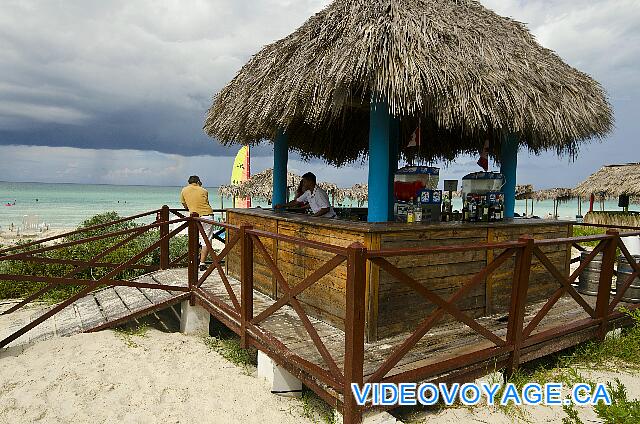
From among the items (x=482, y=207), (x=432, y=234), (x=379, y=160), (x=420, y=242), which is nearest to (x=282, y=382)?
(x=420, y=242)

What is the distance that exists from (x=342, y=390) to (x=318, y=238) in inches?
67.7

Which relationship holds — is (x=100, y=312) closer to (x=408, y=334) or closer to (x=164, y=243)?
(x=164, y=243)

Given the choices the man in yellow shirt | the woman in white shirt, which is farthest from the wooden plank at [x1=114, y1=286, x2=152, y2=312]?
the woman in white shirt

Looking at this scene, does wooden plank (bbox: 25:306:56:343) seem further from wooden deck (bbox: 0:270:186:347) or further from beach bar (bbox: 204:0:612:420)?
beach bar (bbox: 204:0:612:420)

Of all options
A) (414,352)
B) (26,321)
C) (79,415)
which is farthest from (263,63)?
(26,321)

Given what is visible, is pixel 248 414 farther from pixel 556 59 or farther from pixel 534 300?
pixel 556 59

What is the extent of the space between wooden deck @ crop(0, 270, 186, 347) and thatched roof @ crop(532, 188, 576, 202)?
2600cm

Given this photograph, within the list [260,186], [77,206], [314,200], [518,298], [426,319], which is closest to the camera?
[426,319]

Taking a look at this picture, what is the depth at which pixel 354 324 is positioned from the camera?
2.59m

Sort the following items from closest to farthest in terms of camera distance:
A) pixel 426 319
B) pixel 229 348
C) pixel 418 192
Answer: pixel 426 319
pixel 418 192
pixel 229 348

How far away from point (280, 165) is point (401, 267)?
3.08 m

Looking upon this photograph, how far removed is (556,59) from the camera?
19.4 ft

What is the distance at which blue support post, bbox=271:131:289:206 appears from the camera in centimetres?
616

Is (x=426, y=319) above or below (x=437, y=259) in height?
below
